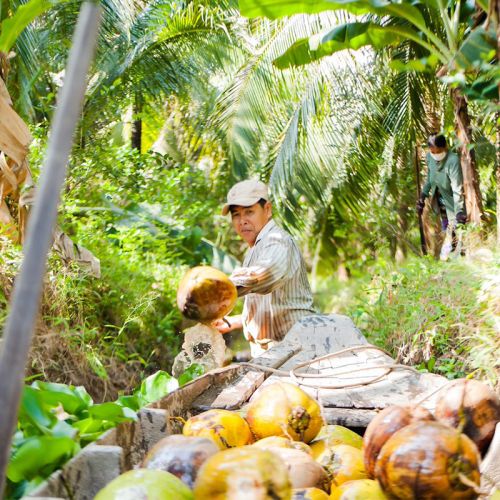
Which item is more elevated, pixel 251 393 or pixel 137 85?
pixel 137 85

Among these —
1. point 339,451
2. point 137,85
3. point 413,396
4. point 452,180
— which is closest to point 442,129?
point 452,180

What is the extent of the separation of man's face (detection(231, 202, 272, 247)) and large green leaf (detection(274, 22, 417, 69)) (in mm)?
2152

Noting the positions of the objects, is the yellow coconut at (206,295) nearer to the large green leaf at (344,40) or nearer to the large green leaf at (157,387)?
the large green leaf at (157,387)

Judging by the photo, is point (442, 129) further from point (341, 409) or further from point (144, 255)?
point (341, 409)

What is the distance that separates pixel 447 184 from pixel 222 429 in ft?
22.2

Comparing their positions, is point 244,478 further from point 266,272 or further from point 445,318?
point 445,318

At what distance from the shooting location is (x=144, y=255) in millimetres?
9172

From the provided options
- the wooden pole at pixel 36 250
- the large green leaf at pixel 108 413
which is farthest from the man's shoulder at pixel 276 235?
the wooden pole at pixel 36 250

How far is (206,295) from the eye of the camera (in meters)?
3.54

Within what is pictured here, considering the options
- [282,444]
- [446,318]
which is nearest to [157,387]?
[282,444]

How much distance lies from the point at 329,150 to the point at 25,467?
353 inches

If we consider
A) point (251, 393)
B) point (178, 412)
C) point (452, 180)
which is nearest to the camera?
point (178, 412)

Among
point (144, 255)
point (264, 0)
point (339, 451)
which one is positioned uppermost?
point (264, 0)

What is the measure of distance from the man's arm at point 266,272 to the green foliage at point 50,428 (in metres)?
1.80
